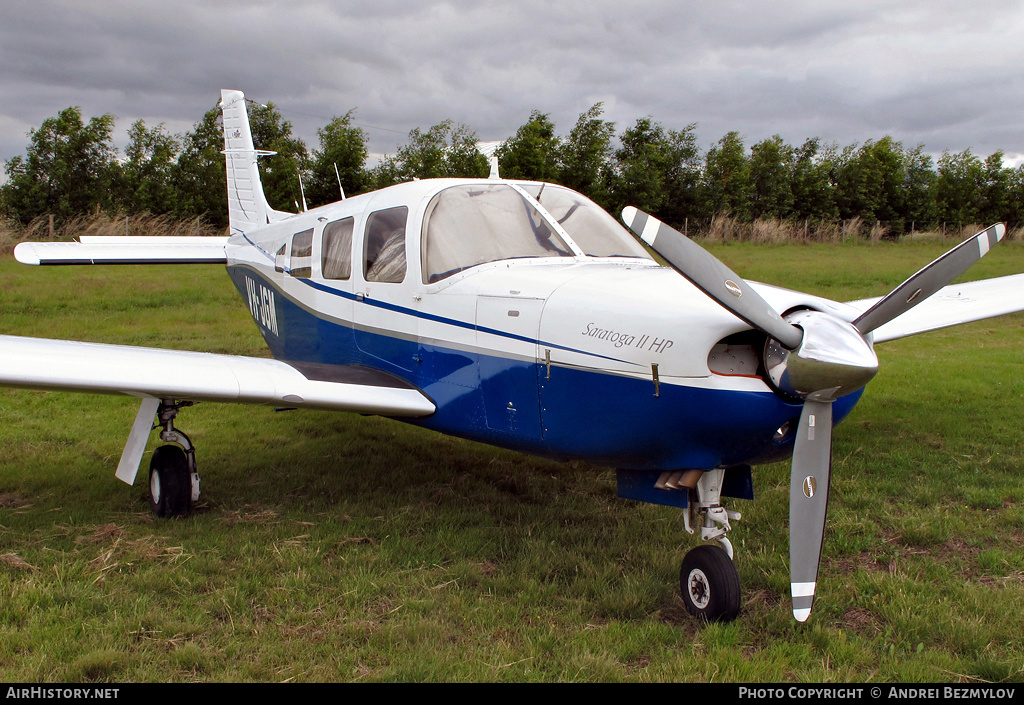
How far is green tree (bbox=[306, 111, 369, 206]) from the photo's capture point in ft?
94.8

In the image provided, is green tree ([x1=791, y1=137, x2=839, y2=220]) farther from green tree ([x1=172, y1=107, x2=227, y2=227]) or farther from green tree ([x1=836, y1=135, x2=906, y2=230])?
green tree ([x1=172, y1=107, x2=227, y2=227])

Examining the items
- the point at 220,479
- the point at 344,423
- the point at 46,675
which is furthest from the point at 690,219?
the point at 46,675

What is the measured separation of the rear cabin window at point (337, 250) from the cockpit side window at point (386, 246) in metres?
0.28

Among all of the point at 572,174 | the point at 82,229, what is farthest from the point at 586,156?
the point at 82,229

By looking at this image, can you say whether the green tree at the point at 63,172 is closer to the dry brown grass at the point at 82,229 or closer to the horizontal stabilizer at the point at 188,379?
the dry brown grass at the point at 82,229

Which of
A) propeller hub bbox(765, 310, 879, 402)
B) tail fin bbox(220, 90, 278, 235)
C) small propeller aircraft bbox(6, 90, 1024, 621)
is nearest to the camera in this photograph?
propeller hub bbox(765, 310, 879, 402)

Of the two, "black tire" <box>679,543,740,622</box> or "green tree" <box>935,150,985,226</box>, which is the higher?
"green tree" <box>935,150,985,226</box>

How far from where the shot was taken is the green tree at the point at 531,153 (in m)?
24.7

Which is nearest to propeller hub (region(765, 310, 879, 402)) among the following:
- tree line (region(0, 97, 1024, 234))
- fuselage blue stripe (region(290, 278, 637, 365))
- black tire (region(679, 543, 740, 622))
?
fuselage blue stripe (region(290, 278, 637, 365))

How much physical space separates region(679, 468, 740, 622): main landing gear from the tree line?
19892 mm

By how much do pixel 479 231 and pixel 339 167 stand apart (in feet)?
84.2

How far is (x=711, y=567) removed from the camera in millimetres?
3555

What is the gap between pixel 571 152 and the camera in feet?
88.0

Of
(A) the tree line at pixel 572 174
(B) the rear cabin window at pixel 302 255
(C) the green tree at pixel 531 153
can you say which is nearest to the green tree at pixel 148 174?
(A) the tree line at pixel 572 174
